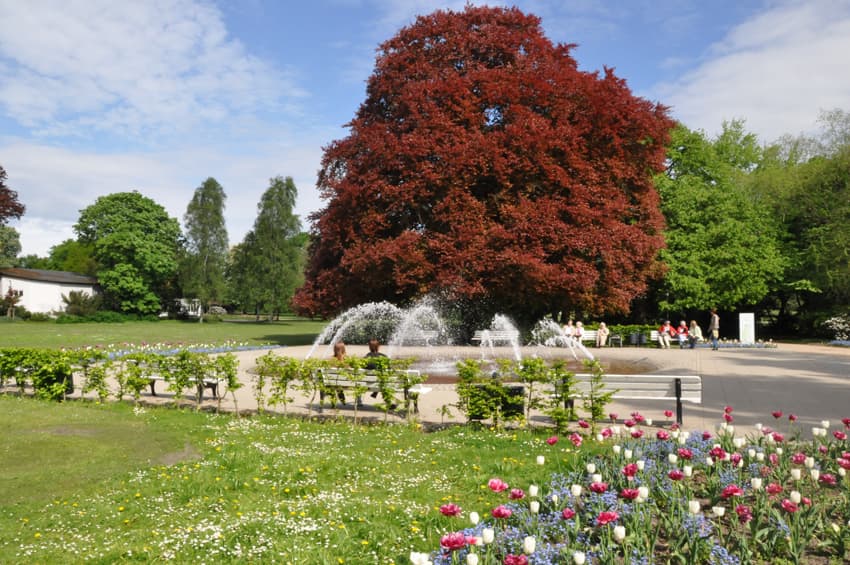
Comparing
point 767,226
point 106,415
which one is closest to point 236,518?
point 106,415

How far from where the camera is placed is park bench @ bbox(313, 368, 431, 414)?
927 cm

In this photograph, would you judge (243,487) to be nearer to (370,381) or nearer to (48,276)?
(370,381)

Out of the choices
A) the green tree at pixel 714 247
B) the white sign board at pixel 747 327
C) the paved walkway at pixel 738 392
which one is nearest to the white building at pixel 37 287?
the paved walkway at pixel 738 392

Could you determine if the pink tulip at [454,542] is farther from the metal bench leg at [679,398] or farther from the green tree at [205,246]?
the green tree at [205,246]

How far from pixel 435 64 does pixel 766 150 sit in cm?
2940

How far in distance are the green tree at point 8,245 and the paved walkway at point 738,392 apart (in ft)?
173

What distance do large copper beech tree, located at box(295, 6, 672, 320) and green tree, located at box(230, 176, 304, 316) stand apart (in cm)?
3331

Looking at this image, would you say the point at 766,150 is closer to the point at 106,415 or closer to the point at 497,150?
the point at 497,150

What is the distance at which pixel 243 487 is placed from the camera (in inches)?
235

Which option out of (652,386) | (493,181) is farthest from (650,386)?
(493,181)

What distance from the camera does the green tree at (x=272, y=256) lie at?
59.2 meters

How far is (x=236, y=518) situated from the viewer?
5090 mm

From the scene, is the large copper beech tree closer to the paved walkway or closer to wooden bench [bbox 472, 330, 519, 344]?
wooden bench [bbox 472, 330, 519, 344]

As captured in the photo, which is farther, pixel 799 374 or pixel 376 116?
pixel 376 116
